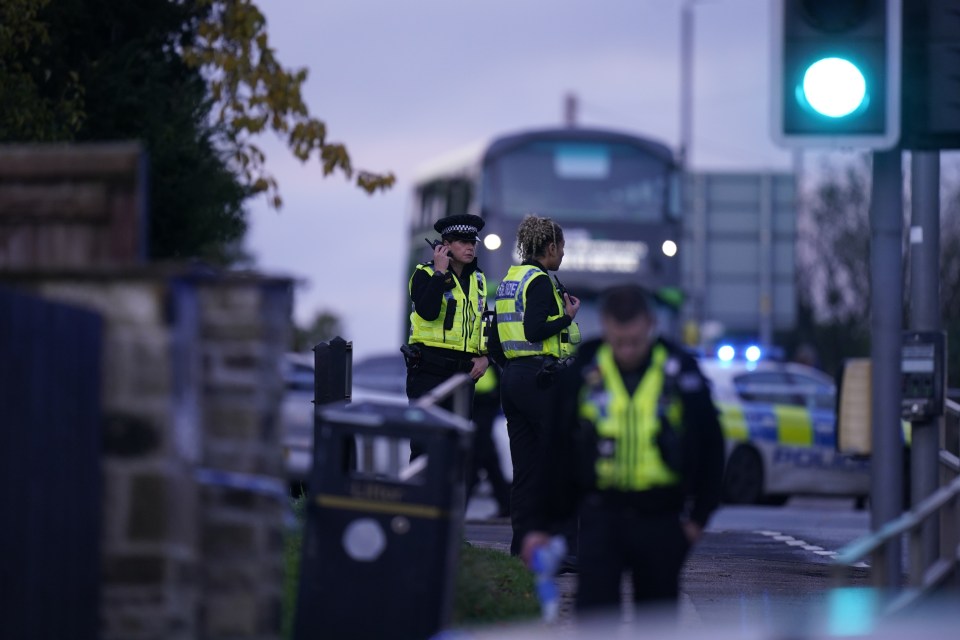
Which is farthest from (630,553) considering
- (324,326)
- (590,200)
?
(324,326)

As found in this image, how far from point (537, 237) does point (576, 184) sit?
13.7 meters

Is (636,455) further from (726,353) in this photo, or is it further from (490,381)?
(726,353)

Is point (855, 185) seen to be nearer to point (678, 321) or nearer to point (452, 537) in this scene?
point (678, 321)

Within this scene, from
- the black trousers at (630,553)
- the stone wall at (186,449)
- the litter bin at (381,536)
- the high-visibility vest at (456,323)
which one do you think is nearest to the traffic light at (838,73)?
the black trousers at (630,553)

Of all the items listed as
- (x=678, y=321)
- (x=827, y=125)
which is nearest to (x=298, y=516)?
(x=827, y=125)

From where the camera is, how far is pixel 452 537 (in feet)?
23.4

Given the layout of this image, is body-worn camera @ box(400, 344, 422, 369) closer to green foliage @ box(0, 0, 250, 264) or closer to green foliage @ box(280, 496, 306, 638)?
green foliage @ box(280, 496, 306, 638)

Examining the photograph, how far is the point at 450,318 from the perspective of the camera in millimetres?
11219

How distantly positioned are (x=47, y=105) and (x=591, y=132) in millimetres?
12375

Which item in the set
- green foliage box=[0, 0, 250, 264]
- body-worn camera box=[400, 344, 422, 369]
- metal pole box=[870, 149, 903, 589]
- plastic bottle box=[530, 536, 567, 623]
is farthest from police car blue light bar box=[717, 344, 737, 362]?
plastic bottle box=[530, 536, 567, 623]

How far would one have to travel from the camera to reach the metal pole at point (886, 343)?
7.13 m

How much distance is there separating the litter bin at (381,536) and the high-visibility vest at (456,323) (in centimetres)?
406

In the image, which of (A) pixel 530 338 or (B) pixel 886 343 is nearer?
(B) pixel 886 343

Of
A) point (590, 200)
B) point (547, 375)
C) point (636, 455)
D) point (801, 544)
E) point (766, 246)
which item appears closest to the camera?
point (636, 455)
